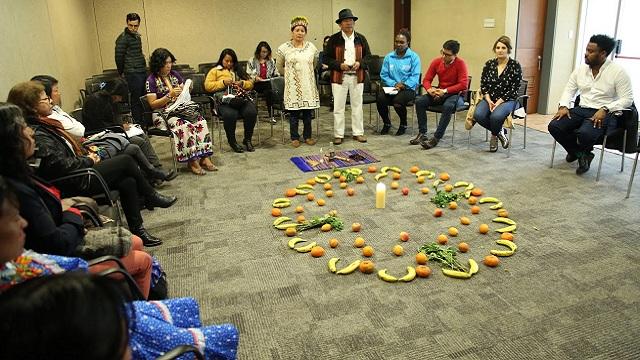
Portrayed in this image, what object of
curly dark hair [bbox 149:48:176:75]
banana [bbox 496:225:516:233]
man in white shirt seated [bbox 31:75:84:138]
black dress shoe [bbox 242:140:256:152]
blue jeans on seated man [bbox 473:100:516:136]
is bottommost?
banana [bbox 496:225:516:233]

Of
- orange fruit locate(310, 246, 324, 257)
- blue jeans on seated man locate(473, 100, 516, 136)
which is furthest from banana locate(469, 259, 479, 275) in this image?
blue jeans on seated man locate(473, 100, 516, 136)

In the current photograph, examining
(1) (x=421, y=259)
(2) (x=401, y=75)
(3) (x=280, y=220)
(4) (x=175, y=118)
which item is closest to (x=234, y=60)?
(4) (x=175, y=118)

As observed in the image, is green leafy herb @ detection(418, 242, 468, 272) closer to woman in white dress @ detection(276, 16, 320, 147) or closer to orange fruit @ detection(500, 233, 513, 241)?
orange fruit @ detection(500, 233, 513, 241)

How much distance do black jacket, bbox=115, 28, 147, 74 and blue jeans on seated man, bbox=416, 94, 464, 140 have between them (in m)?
3.89

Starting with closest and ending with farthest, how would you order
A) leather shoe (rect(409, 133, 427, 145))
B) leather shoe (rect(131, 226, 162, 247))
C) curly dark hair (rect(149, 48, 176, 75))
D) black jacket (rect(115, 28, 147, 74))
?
Answer: 1. leather shoe (rect(131, 226, 162, 247))
2. curly dark hair (rect(149, 48, 176, 75))
3. leather shoe (rect(409, 133, 427, 145))
4. black jacket (rect(115, 28, 147, 74))

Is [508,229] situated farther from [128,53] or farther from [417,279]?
[128,53]

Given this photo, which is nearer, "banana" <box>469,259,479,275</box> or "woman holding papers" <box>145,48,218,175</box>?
"banana" <box>469,259,479,275</box>

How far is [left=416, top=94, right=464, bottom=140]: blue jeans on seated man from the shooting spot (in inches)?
230

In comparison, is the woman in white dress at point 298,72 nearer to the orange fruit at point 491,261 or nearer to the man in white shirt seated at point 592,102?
the man in white shirt seated at point 592,102

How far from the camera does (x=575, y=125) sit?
4.74 m

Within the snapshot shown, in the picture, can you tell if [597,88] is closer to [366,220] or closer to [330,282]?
[366,220]

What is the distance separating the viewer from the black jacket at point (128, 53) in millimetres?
6375

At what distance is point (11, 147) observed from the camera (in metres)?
2.18

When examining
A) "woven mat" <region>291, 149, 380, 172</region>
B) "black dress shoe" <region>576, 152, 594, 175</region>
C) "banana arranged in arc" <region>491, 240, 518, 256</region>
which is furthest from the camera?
"woven mat" <region>291, 149, 380, 172</region>
